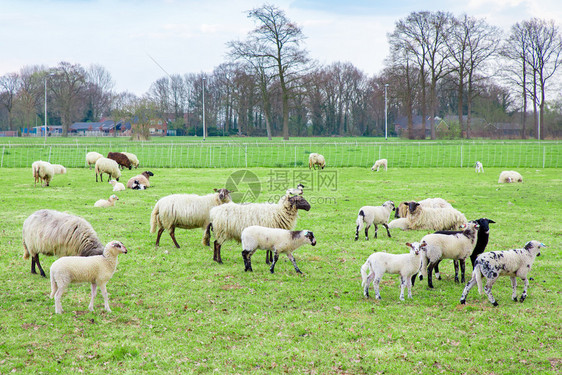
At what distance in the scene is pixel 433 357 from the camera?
18.1 feet

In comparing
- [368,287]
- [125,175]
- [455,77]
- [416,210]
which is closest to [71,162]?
[125,175]

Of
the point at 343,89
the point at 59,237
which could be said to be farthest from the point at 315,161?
→ the point at 343,89

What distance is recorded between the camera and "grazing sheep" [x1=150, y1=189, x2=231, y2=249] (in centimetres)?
1055

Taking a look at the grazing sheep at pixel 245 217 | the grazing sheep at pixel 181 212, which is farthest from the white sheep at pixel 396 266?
the grazing sheep at pixel 181 212

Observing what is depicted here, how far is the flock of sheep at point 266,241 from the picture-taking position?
7070mm

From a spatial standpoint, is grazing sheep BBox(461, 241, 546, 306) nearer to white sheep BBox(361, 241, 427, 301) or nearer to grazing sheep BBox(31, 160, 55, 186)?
white sheep BBox(361, 241, 427, 301)

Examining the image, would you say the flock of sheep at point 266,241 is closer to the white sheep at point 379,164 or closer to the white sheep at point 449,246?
the white sheep at point 449,246

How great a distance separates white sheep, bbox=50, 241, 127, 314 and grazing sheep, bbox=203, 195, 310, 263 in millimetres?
2834

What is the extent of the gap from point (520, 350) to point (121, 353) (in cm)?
487

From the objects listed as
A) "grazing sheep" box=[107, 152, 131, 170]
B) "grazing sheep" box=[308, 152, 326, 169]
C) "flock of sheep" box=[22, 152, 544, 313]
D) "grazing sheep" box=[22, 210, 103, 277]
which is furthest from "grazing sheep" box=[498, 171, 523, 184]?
"grazing sheep" box=[107, 152, 131, 170]

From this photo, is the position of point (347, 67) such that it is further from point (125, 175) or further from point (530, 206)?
point (530, 206)

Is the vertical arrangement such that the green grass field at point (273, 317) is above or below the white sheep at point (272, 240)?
below

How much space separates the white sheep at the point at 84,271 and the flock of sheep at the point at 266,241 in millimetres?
13

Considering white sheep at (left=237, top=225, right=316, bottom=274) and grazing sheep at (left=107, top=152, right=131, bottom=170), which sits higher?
grazing sheep at (left=107, top=152, right=131, bottom=170)
